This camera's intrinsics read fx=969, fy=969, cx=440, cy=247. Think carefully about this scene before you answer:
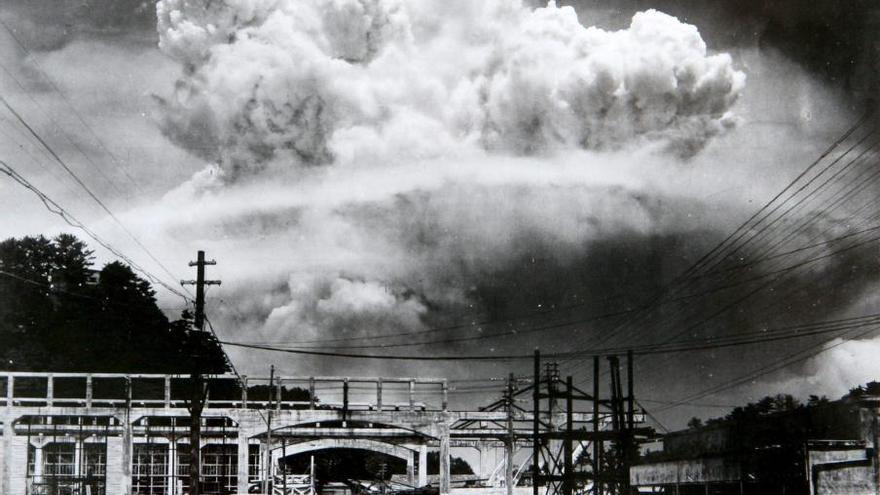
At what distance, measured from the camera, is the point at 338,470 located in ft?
203

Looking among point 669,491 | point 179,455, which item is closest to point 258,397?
point 179,455

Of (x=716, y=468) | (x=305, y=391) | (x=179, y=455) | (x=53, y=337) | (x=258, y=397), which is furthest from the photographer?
(x=305, y=391)

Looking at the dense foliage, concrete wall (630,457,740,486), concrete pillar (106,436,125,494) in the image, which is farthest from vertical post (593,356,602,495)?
the dense foliage

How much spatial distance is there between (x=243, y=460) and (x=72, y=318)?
2563 centimetres

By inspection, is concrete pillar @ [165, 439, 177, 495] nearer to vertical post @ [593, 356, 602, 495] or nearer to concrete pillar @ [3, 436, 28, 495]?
concrete pillar @ [3, 436, 28, 495]

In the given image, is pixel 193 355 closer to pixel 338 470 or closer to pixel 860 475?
pixel 860 475

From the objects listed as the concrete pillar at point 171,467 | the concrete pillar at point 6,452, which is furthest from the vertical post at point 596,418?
the concrete pillar at point 6,452

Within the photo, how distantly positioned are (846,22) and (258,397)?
207 ft

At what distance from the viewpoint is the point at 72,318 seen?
6009cm

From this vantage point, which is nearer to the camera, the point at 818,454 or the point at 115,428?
the point at 818,454

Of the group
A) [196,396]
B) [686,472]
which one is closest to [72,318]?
[196,396]

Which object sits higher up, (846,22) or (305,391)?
(846,22)

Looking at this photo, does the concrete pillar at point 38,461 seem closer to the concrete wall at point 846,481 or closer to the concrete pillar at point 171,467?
the concrete pillar at point 171,467

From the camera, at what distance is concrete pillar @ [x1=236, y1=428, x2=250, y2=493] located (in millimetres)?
38750
